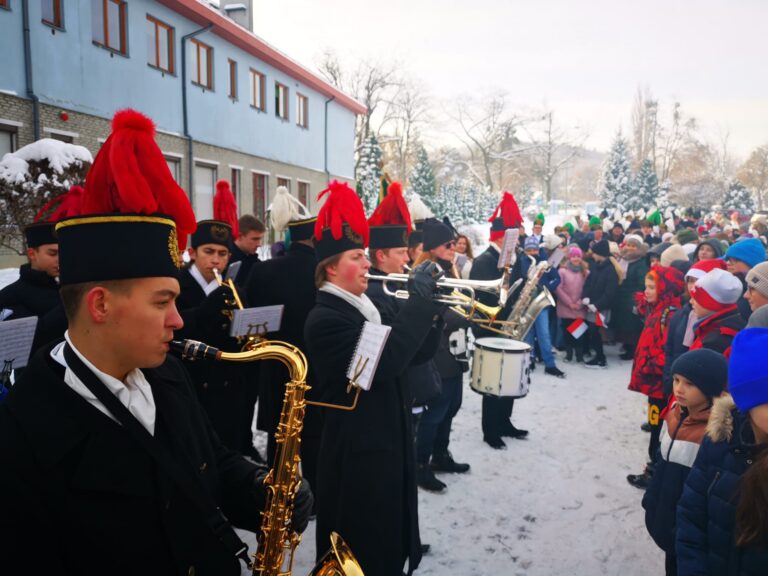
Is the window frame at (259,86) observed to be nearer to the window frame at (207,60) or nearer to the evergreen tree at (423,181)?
the window frame at (207,60)

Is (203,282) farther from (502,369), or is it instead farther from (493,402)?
(493,402)

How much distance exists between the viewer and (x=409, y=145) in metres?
46.9

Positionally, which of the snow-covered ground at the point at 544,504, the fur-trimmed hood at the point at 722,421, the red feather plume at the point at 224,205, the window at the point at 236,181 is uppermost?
the window at the point at 236,181

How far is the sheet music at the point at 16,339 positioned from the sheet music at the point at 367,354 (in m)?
1.65

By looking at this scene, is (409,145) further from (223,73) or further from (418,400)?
(418,400)

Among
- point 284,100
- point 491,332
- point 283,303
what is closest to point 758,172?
point 284,100

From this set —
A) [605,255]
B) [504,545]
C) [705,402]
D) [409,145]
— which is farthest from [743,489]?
[409,145]

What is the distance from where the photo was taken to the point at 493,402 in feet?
18.6

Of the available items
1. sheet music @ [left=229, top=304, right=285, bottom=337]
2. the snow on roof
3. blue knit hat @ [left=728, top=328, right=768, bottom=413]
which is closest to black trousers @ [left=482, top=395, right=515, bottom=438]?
sheet music @ [left=229, top=304, right=285, bottom=337]

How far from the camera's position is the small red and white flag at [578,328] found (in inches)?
362

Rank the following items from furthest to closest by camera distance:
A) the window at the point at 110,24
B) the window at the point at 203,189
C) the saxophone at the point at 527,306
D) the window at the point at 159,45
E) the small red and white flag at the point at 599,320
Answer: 1. the window at the point at 203,189
2. the window at the point at 159,45
3. the window at the point at 110,24
4. the small red and white flag at the point at 599,320
5. the saxophone at the point at 527,306

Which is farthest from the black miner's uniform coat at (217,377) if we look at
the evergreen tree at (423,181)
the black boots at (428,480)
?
the evergreen tree at (423,181)

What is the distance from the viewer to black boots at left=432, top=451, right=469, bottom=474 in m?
5.14

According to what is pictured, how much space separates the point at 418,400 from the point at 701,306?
2394 millimetres
